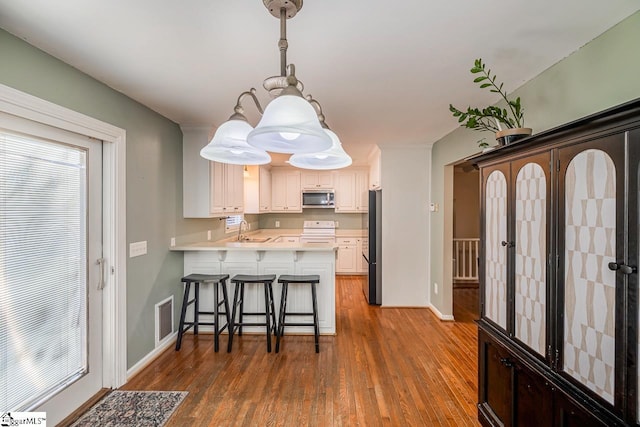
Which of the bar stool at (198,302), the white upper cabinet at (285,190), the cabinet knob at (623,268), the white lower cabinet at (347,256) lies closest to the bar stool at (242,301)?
the bar stool at (198,302)

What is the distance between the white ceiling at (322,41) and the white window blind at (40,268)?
717 mm

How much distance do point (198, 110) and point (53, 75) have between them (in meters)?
1.18

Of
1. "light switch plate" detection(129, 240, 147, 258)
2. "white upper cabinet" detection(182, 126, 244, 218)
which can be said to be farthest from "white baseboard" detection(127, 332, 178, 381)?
"white upper cabinet" detection(182, 126, 244, 218)

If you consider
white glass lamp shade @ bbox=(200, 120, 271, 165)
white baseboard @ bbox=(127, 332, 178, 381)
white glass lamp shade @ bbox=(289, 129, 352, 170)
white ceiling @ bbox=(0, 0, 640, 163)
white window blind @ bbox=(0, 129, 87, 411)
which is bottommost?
white baseboard @ bbox=(127, 332, 178, 381)

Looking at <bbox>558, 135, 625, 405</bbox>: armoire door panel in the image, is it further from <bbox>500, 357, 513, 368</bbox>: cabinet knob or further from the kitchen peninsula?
the kitchen peninsula

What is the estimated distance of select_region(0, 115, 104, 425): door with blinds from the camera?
68.3 inches

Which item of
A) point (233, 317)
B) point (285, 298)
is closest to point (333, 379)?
point (285, 298)

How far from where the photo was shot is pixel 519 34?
5.45 feet

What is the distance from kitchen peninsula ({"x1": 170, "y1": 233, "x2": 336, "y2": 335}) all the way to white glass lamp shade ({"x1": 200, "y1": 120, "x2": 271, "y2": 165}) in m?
2.01

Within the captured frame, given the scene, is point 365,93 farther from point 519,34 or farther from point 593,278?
point 593,278

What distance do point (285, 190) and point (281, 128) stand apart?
577 cm

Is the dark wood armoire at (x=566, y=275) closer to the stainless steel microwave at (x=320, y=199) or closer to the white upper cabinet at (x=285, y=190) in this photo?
the stainless steel microwave at (x=320, y=199)

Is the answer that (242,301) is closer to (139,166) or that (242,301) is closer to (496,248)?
(139,166)

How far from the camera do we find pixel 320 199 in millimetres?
6574
